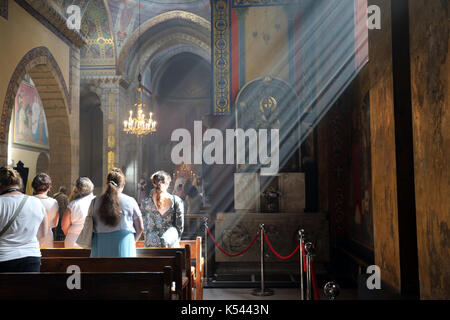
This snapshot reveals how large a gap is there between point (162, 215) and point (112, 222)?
0.83 meters

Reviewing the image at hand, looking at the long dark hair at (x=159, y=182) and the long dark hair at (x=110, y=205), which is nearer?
the long dark hair at (x=110, y=205)

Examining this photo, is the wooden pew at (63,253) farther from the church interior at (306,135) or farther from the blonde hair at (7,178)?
the church interior at (306,135)

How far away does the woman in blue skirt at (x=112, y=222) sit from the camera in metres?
3.85

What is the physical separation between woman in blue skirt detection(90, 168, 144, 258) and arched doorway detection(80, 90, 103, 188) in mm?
15598

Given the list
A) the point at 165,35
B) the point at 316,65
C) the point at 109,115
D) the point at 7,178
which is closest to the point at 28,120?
the point at 109,115

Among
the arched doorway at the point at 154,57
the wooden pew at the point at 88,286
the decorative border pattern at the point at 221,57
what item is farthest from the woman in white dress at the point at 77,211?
the arched doorway at the point at 154,57

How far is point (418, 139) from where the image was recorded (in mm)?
2623

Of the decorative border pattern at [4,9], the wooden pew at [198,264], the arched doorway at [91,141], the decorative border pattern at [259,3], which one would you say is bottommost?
the wooden pew at [198,264]

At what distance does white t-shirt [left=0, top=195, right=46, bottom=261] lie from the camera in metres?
3.28

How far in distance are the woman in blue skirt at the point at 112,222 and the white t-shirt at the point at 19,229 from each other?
1.97ft

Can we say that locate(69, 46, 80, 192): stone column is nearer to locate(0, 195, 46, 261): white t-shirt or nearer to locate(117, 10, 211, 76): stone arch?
locate(117, 10, 211, 76): stone arch

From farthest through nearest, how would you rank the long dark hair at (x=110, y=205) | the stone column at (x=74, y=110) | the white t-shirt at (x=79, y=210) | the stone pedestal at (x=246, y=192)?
the stone column at (x=74, y=110), the stone pedestal at (x=246, y=192), the white t-shirt at (x=79, y=210), the long dark hair at (x=110, y=205)

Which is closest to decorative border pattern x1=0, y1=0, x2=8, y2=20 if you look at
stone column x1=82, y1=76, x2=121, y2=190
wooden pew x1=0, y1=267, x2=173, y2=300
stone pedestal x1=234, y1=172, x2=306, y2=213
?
stone pedestal x1=234, y1=172, x2=306, y2=213
